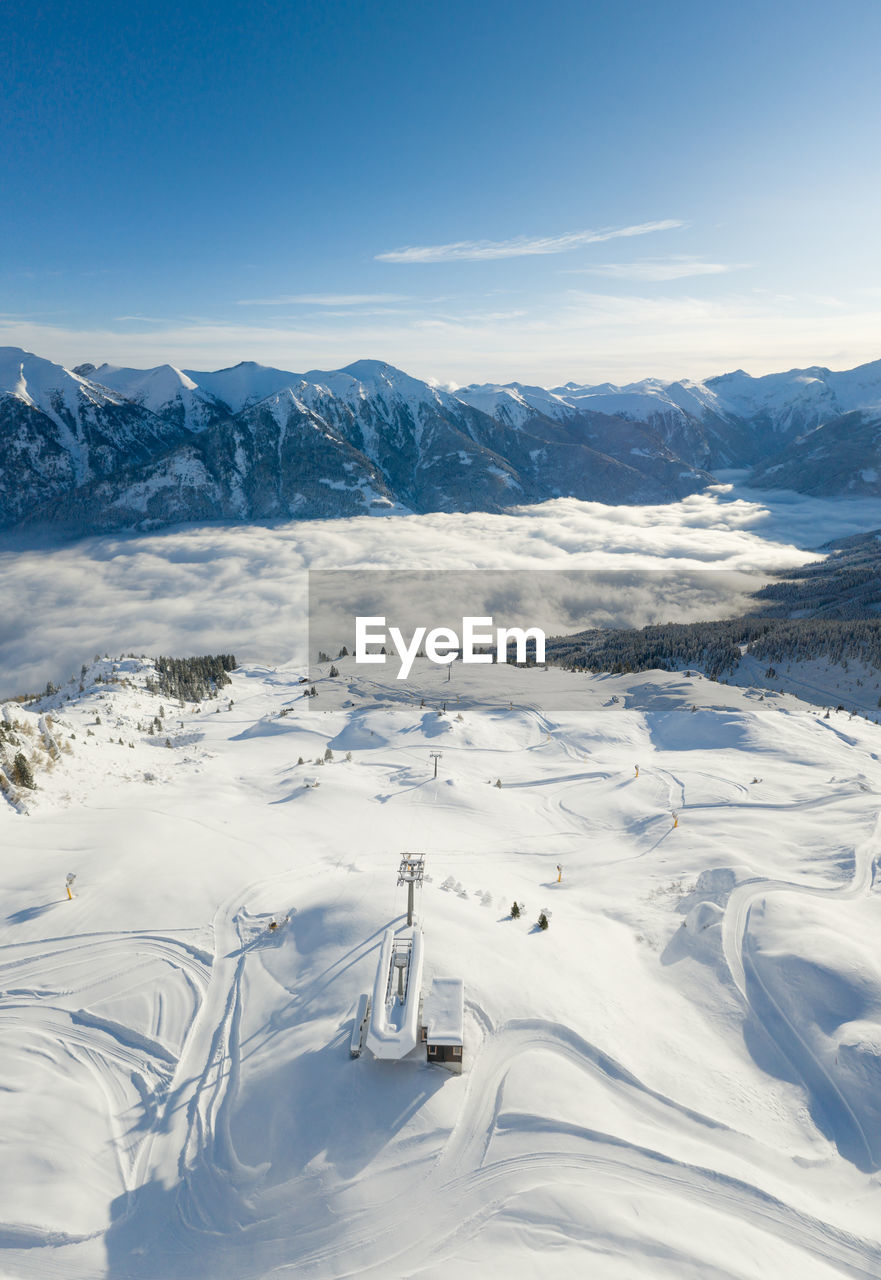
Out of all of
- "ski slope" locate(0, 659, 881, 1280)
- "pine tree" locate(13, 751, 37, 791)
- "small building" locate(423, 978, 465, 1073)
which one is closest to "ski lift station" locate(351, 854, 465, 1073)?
"small building" locate(423, 978, 465, 1073)

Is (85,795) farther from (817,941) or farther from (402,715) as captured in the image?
(817,941)

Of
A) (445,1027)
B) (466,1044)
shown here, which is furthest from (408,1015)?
(466,1044)

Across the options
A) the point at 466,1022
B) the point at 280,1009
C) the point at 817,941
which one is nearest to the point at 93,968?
the point at 280,1009

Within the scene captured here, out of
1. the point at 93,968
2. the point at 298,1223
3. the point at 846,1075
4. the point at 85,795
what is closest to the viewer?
the point at 298,1223

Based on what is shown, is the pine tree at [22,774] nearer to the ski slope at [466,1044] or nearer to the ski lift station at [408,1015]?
the ski slope at [466,1044]

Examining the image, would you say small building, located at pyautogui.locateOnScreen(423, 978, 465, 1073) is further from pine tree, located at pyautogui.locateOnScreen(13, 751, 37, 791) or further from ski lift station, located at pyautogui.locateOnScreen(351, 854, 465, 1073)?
pine tree, located at pyautogui.locateOnScreen(13, 751, 37, 791)

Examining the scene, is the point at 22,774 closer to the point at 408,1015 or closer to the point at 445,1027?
the point at 408,1015

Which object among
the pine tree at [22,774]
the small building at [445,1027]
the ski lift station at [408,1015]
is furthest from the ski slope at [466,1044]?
the pine tree at [22,774]
